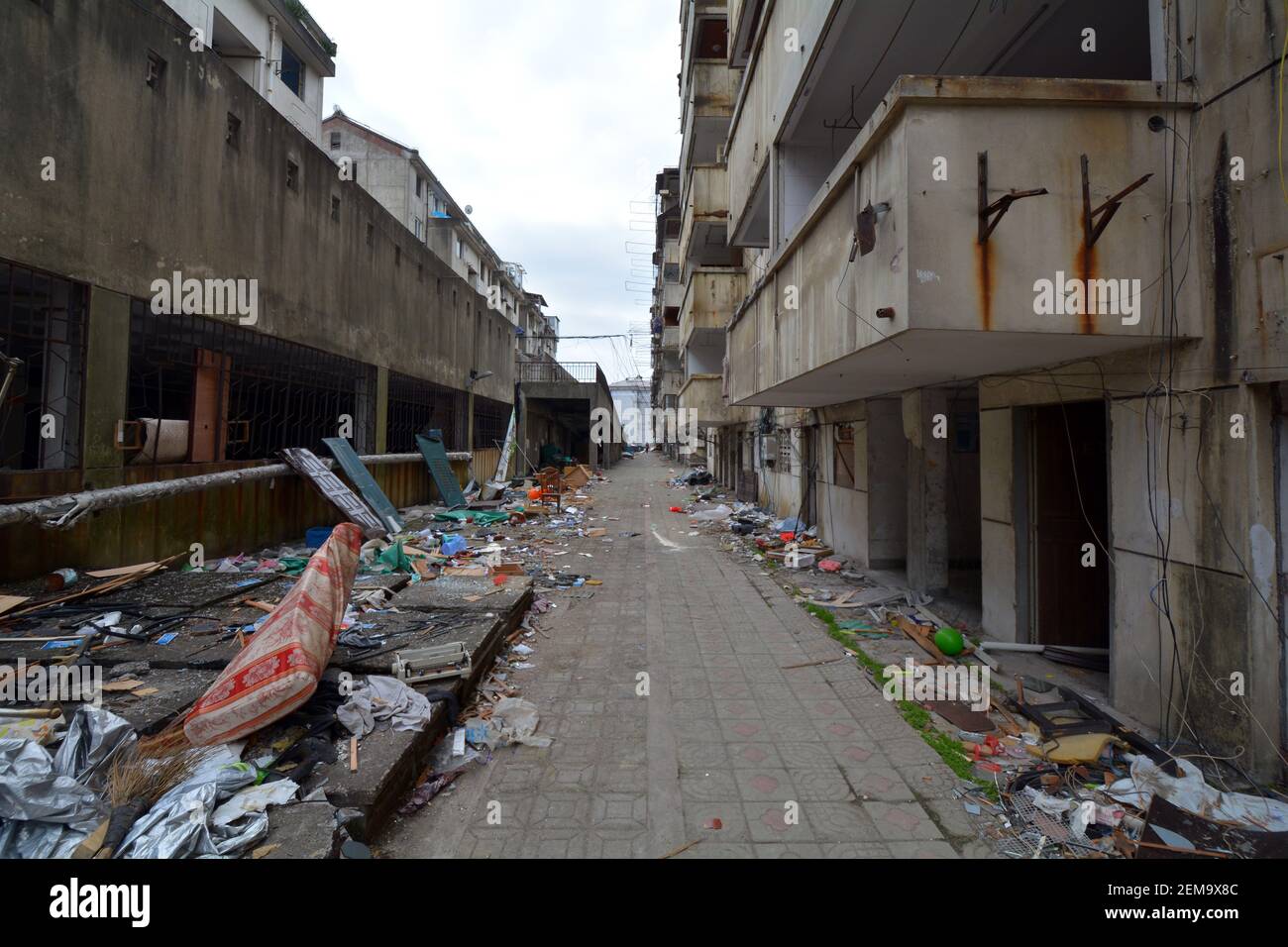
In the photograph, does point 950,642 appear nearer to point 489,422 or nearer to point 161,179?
point 161,179

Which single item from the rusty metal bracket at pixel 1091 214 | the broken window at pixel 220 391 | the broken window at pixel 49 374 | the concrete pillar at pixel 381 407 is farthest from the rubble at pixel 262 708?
the concrete pillar at pixel 381 407

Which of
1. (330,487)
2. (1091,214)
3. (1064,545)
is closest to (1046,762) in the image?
(1064,545)

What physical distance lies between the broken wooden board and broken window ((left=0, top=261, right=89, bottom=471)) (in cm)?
315

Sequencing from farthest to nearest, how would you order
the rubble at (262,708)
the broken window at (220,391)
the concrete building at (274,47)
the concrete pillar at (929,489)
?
the concrete building at (274,47)
the concrete pillar at (929,489)
the broken window at (220,391)
the rubble at (262,708)

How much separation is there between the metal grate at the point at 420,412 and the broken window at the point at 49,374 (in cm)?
716

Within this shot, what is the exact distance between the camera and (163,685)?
156 inches

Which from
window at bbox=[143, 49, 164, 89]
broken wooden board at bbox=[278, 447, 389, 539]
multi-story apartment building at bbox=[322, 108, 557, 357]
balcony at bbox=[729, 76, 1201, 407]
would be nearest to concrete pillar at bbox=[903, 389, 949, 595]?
balcony at bbox=[729, 76, 1201, 407]

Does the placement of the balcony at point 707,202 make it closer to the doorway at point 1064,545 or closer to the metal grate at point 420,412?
the metal grate at point 420,412

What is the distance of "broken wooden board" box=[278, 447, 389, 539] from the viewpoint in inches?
357

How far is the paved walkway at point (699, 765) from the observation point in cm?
311

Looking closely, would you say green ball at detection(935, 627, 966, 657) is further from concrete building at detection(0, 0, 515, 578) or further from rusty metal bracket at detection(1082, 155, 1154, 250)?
concrete building at detection(0, 0, 515, 578)

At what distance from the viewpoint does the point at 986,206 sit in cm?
354
